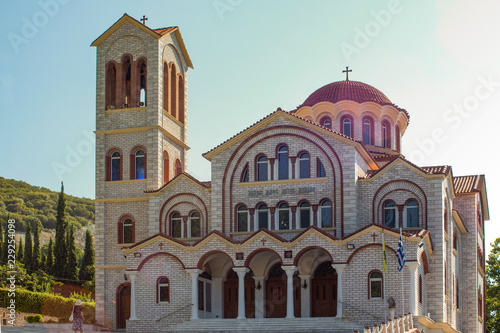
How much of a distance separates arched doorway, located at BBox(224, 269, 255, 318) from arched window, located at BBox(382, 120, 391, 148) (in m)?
11.9

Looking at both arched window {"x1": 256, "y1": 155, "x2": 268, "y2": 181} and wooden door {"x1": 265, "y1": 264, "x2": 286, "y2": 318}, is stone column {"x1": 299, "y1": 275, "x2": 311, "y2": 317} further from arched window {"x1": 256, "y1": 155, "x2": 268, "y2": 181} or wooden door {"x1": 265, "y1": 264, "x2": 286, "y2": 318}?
arched window {"x1": 256, "y1": 155, "x2": 268, "y2": 181}

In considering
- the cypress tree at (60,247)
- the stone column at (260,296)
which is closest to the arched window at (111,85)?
the stone column at (260,296)

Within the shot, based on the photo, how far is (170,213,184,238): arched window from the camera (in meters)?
35.3

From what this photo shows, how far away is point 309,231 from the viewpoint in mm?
30391

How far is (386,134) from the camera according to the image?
135 ft

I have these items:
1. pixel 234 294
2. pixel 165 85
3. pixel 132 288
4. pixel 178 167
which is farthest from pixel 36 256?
pixel 234 294

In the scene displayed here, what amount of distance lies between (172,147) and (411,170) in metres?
→ 12.4

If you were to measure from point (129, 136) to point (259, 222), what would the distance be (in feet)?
26.7

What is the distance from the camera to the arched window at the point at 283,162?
33.8m

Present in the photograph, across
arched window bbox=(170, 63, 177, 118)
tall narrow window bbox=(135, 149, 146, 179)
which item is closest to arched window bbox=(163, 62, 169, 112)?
arched window bbox=(170, 63, 177, 118)

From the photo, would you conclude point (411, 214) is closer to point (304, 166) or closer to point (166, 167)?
point (304, 166)

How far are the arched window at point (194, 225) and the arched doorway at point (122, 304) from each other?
388 centimetres

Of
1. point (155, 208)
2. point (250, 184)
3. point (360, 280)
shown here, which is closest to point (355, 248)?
point (360, 280)

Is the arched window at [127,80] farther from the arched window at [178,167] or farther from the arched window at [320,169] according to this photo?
the arched window at [320,169]
